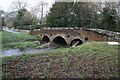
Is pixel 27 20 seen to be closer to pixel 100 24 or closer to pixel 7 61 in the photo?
pixel 100 24

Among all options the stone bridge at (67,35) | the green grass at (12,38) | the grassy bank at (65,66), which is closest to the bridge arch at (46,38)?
the stone bridge at (67,35)

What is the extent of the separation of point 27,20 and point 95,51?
16.5 feet

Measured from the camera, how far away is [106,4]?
5.77m

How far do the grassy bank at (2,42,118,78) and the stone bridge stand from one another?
2593 mm

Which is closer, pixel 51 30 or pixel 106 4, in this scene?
pixel 106 4

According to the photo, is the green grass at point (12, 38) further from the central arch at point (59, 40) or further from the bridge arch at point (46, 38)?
the central arch at point (59, 40)

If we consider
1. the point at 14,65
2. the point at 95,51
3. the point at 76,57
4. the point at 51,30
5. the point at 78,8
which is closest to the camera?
the point at 14,65

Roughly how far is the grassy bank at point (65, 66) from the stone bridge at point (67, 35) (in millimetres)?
2593

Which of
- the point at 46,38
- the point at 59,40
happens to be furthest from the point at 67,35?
the point at 46,38

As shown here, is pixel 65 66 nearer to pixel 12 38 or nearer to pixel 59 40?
pixel 12 38

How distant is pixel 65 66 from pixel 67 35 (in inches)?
177

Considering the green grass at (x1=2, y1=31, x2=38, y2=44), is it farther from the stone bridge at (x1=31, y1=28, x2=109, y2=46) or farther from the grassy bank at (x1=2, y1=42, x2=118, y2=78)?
the grassy bank at (x1=2, y1=42, x2=118, y2=78)

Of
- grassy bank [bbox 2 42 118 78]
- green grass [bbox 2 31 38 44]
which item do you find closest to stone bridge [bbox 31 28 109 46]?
green grass [bbox 2 31 38 44]

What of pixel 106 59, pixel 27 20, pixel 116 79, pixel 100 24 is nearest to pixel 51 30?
pixel 27 20
